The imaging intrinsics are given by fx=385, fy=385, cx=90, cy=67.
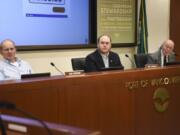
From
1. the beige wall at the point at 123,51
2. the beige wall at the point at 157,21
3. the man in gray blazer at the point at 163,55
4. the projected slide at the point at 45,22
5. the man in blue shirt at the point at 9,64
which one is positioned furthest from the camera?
the beige wall at the point at 157,21

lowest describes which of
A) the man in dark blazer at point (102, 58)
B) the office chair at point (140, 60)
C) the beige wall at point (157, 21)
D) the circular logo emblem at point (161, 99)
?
the circular logo emblem at point (161, 99)

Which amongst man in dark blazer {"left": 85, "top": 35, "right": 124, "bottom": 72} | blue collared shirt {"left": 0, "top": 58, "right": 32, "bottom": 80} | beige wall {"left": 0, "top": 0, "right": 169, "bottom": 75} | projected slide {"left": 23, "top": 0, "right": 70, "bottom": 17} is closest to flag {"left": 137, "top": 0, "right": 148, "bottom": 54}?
beige wall {"left": 0, "top": 0, "right": 169, "bottom": 75}

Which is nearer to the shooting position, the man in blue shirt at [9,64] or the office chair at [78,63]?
the man in blue shirt at [9,64]

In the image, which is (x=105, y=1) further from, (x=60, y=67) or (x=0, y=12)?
(x=0, y=12)

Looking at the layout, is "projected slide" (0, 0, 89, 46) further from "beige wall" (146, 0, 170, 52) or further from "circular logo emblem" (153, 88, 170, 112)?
"circular logo emblem" (153, 88, 170, 112)

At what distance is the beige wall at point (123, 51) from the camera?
501 cm

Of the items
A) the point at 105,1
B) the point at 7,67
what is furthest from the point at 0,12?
the point at 105,1

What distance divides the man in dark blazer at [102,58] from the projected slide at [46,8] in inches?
40.2

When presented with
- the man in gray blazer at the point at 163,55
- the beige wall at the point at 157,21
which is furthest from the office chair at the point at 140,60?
the beige wall at the point at 157,21

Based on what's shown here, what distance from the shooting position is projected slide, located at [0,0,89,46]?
4691mm

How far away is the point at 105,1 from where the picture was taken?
18.7 feet

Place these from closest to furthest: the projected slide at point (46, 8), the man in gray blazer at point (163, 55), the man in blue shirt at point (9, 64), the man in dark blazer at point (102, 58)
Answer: the man in blue shirt at point (9, 64)
the man in dark blazer at point (102, 58)
the projected slide at point (46, 8)
the man in gray blazer at point (163, 55)

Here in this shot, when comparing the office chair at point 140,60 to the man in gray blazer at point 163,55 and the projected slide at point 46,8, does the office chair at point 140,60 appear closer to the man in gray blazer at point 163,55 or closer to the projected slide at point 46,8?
the man in gray blazer at point 163,55

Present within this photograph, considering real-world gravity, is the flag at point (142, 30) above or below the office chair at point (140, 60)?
above
